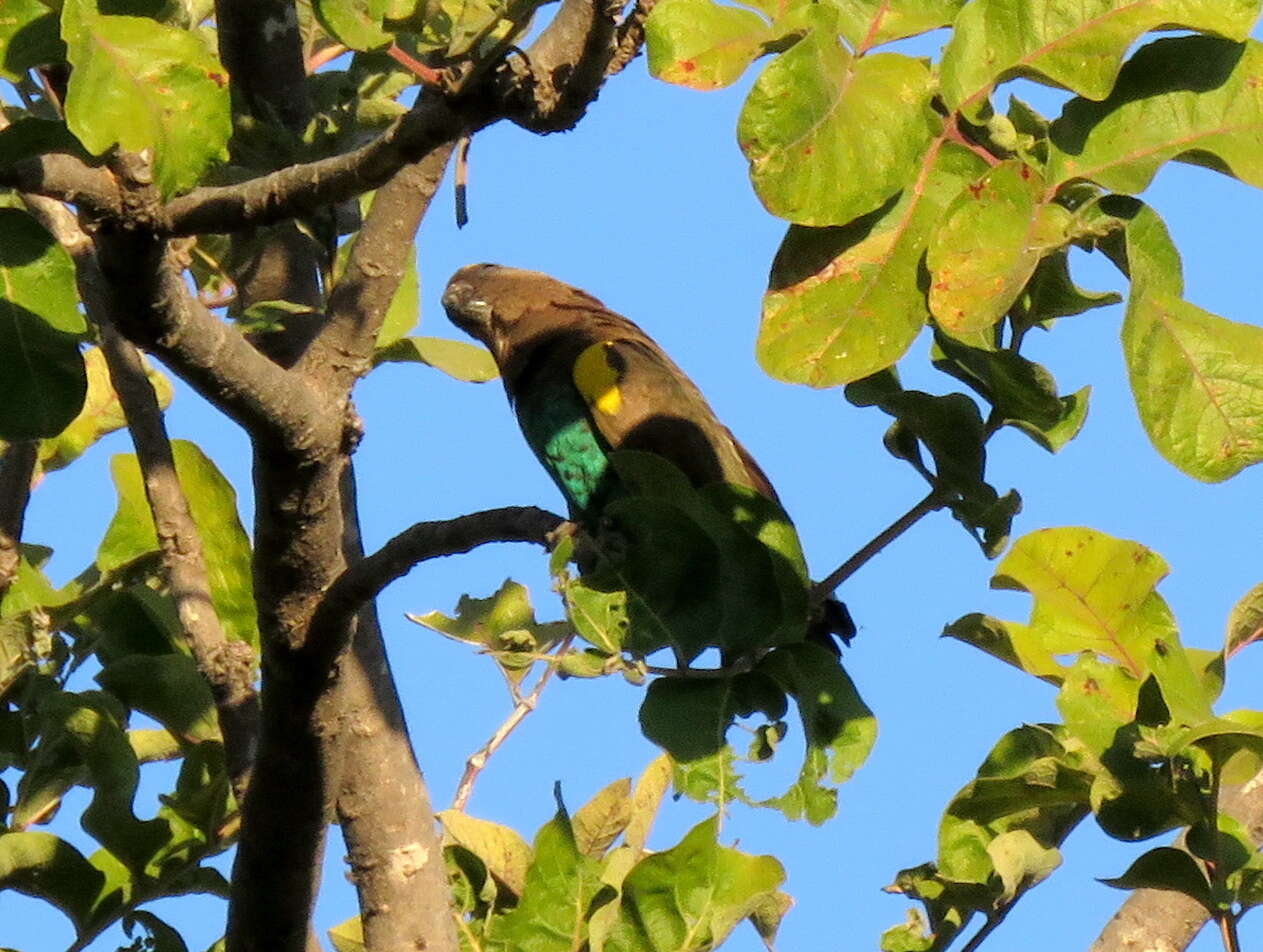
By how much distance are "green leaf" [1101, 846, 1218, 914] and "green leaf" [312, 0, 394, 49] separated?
46.1 inches

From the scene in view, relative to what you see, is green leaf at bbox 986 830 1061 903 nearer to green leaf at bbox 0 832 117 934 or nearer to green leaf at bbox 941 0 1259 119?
green leaf at bbox 941 0 1259 119

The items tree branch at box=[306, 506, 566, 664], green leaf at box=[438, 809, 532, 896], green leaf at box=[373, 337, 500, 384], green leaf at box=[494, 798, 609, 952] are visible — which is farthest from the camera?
green leaf at box=[373, 337, 500, 384]

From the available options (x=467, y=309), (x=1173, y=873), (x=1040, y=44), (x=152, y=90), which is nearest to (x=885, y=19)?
(x=1040, y=44)

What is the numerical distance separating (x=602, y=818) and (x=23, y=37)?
4.58 ft

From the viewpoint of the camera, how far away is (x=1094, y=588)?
82.1 inches

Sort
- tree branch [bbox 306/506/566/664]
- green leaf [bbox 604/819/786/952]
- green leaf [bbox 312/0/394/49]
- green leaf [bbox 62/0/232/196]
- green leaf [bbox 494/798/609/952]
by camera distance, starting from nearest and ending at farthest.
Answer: green leaf [bbox 62/0/232/196] → green leaf [bbox 312/0/394/49] → tree branch [bbox 306/506/566/664] → green leaf [bbox 604/819/786/952] → green leaf [bbox 494/798/609/952]

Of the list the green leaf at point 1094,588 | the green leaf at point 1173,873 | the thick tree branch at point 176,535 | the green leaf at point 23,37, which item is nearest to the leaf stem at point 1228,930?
the green leaf at point 1173,873

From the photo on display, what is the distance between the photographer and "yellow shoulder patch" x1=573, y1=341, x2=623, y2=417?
3918 millimetres

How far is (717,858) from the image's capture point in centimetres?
215

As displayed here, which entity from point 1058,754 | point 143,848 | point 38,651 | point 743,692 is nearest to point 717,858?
point 743,692

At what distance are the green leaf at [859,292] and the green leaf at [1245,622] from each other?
2.04ft

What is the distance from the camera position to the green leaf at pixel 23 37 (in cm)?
157

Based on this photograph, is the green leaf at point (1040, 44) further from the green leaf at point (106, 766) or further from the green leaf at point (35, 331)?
the green leaf at point (106, 766)

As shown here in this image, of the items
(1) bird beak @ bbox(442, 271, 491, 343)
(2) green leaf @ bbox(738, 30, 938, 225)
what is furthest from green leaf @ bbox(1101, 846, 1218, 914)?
(1) bird beak @ bbox(442, 271, 491, 343)
